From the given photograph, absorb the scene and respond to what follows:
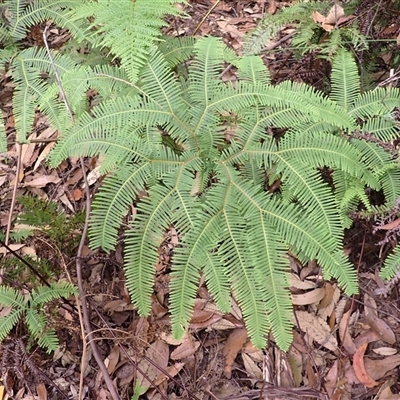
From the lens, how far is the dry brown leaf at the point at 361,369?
2309 millimetres

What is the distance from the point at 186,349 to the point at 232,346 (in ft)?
0.91

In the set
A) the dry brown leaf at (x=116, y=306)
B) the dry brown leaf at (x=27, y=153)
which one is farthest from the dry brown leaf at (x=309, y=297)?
the dry brown leaf at (x=27, y=153)

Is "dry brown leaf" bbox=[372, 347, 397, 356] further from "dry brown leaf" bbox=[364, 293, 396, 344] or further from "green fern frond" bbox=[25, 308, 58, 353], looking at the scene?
"green fern frond" bbox=[25, 308, 58, 353]

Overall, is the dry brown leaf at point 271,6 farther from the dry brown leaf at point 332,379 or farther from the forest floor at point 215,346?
the dry brown leaf at point 332,379

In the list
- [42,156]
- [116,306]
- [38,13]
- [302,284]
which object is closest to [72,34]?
[38,13]

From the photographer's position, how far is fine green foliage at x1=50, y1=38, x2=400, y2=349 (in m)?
1.99

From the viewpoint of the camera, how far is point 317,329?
2500 millimetres

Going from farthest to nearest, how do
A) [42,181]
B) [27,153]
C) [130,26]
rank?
[27,153] → [42,181] → [130,26]

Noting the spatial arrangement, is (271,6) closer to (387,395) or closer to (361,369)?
(361,369)

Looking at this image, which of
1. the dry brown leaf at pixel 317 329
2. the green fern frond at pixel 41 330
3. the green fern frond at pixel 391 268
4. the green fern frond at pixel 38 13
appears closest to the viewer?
the green fern frond at pixel 391 268

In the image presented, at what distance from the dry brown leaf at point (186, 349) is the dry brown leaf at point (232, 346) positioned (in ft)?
0.58

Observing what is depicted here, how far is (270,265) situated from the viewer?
77.5 inches

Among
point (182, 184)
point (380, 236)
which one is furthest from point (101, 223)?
point (380, 236)

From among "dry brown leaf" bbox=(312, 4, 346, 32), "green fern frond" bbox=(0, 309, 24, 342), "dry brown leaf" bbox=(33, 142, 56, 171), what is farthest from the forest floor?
"dry brown leaf" bbox=(33, 142, 56, 171)
